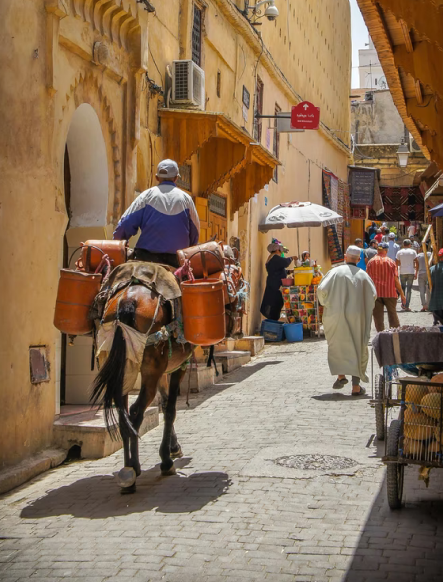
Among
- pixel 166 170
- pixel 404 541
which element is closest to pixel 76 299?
pixel 166 170

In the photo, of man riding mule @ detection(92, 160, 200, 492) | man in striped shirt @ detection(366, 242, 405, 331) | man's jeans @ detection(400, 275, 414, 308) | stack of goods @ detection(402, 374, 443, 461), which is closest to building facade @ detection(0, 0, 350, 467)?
man riding mule @ detection(92, 160, 200, 492)

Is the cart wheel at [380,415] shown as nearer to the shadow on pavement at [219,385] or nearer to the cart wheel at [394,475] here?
the cart wheel at [394,475]

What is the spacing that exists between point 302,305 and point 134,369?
38.3 ft

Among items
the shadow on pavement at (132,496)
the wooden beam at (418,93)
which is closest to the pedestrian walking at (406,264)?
the wooden beam at (418,93)

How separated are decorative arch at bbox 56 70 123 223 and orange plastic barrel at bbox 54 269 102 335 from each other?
170 centimetres

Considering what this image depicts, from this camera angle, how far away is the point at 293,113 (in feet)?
59.7

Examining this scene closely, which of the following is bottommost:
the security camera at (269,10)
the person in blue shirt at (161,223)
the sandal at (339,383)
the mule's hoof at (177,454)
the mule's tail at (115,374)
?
the mule's hoof at (177,454)

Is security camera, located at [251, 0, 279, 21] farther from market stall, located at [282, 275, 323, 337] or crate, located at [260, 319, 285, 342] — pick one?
crate, located at [260, 319, 285, 342]

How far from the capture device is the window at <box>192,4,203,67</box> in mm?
13492

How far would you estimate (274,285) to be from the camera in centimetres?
1803

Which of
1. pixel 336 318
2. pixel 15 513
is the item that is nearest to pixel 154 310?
pixel 15 513

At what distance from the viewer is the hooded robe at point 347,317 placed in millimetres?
10648

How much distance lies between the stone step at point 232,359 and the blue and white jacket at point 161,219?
247 inches

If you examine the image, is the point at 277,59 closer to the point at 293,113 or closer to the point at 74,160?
the point at 293,113
